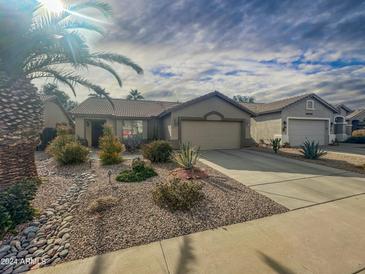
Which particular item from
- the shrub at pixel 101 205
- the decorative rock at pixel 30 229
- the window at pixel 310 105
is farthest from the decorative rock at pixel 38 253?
the window at pixel 310 105

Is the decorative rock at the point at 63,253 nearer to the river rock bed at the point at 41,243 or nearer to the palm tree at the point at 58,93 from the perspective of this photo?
the river rock bed at the point at 41,243

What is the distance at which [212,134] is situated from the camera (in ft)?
50.1

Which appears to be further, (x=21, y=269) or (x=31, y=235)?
(x=31, y=235)

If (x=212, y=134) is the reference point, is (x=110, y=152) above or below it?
below

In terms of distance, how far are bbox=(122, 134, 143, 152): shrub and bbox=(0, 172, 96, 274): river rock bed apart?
1035 cm

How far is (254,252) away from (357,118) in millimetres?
35868

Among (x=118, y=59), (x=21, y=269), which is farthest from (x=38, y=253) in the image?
(x=118, y=59)

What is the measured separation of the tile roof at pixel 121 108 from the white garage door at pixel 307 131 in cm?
1312

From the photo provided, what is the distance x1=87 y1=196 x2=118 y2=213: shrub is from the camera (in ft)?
14.7

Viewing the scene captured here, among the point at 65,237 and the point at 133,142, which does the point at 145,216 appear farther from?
the point at 133,142

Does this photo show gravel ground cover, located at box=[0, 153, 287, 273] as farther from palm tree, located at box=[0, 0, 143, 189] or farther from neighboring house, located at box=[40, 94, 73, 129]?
neighboring house, located at box=[40, 94, 73, 129]

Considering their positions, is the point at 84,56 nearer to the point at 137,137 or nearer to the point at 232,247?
the point at 232,247

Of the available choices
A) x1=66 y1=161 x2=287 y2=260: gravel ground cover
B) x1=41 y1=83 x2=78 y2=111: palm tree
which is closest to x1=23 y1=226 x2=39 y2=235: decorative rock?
x1=66 y1=161 x2=287 y2=260: gravel ground cover

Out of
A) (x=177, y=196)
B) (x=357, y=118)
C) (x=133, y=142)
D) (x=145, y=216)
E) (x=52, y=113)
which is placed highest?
(x=52, y=113)
